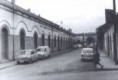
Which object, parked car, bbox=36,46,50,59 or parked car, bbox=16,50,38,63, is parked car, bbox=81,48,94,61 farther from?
parked car, bbox=36,46,50,59

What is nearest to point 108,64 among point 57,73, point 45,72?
point 57,73

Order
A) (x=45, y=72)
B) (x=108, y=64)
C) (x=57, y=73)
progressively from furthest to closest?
(x=108, y=64), (x=45, y=72), (x=57, y=73)

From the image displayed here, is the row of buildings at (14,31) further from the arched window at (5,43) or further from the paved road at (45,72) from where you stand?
the paved road at (45,72)

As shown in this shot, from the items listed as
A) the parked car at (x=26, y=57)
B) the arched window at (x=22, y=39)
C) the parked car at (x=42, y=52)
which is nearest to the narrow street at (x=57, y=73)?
the parked car at (x=26, y=57)

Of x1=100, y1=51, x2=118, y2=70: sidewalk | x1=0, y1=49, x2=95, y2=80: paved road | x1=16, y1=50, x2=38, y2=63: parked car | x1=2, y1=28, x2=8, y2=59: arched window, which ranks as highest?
x1=2, y1=28, x2=8, y2=59: arched window

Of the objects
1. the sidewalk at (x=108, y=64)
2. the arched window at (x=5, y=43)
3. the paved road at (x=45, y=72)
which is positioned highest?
the arched window at (x=5, y=43)

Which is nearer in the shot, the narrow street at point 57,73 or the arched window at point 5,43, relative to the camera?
the narrow street at point 57,73

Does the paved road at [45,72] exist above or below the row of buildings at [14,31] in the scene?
below

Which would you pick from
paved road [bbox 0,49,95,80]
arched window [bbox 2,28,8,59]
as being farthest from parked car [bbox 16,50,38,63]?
paved road [bbox 0,49,95,80]

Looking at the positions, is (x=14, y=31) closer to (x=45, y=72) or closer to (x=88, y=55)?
(x=88, y=55)

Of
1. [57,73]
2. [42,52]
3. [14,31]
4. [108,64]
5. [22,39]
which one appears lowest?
[57,73]

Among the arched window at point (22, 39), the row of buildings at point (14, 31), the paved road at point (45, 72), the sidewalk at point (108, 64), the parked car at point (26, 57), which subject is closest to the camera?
Answer: the paved road at point (45, 72)

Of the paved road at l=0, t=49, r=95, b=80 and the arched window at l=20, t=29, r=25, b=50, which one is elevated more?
the arched window at l=20, t=29, r=25, b=50

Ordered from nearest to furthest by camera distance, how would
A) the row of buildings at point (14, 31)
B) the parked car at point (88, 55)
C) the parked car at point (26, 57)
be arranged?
the parked car at point (26, 57) → the parked car at point (88, 55) → the row of buildings at point (14, 31)
